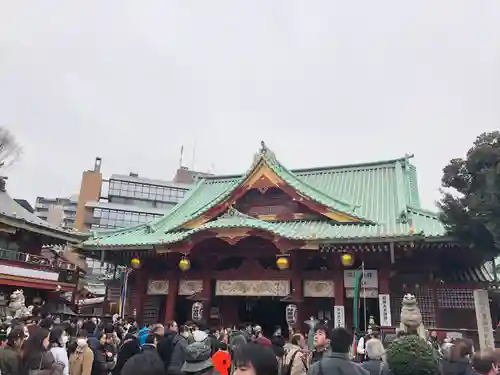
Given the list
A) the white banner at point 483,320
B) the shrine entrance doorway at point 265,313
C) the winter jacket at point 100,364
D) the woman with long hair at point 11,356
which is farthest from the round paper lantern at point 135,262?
the woman with long hair at point 11,356

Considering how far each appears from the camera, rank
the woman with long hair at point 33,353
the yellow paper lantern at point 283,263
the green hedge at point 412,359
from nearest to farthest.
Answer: the green hedge at point 412,359, the woman with long hair at point 33,353, the yellow paper lantern at point 283,263

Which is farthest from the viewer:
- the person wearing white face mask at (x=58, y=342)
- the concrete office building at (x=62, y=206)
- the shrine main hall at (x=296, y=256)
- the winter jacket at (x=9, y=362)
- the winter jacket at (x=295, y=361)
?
the concrete office building at (x=62, y=206)

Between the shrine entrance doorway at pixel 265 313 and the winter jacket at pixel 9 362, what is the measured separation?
14208 millimetres

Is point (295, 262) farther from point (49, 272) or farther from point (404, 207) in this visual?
point (49, 272)

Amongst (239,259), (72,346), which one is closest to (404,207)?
(239,259)

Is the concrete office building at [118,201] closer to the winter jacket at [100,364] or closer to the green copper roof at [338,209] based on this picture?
the green copper roof at [338,209]

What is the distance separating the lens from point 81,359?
24.0 feet

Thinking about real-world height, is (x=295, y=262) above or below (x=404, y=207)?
below

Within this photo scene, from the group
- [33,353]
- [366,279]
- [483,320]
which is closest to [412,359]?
[33,353]

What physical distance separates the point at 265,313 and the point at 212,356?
13985 millimetres

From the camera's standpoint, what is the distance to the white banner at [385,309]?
607 inches

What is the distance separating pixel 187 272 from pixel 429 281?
9226mm

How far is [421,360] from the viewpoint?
3527 mm

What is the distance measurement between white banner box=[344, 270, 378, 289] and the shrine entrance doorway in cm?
428
